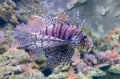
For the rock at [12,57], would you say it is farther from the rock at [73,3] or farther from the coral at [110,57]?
the rock at [73,3]

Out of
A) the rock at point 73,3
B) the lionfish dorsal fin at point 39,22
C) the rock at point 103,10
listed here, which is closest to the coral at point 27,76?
the lionfish dorsal fin at point 39,22

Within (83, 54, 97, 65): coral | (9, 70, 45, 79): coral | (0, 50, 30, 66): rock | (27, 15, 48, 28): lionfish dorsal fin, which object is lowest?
(9, 70, 45, 79): coral

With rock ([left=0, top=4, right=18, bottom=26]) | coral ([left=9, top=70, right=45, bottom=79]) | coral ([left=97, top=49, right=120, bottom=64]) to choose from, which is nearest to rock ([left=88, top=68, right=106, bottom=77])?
coral ([left=97, top=49, right=120, bottom=64])

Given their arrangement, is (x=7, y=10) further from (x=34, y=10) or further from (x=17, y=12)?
(x=34, y=10)

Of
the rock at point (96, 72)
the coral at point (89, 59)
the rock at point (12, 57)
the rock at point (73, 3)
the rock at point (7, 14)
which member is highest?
the rock at point (73, 3)

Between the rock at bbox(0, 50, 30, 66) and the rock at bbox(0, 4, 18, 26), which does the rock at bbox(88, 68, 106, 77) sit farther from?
the rock at bbox(0, 4, 18, 26)

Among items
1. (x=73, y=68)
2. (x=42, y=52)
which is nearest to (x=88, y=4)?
(x=73, y=68)

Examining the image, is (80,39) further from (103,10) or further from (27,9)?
(103,10)
